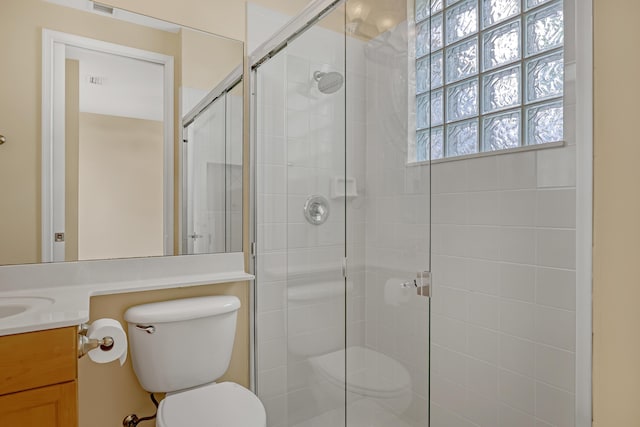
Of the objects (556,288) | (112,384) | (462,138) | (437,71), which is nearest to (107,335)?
(112,384)

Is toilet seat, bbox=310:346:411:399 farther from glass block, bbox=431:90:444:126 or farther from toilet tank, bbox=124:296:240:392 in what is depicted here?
glass block, bbox=431:90:444:126

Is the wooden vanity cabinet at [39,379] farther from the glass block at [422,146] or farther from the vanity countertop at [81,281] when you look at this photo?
the glass block at [422,146]

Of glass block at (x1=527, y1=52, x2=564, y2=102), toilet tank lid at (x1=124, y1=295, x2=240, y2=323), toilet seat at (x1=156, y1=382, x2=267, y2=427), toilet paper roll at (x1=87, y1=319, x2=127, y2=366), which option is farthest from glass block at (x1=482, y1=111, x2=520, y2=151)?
toilet paper roll at (x1=87, y1=319, x2=127, y2=366)

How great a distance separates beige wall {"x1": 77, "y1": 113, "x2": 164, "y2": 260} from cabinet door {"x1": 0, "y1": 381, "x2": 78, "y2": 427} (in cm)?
63

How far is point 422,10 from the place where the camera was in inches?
→ 47.2

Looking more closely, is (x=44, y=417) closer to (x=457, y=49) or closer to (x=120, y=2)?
(x=120, y=2)

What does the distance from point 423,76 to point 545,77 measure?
63 cm

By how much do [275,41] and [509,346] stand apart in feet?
5.37

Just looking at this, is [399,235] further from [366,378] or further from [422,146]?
→ [366,378]

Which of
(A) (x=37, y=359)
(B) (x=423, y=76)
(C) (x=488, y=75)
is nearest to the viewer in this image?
(A) (x=37, y=359)

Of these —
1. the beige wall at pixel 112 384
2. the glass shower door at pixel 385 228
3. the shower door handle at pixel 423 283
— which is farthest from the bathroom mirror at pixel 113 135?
the shower door handle at pixel 423 283

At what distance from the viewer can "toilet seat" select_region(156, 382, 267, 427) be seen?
1.24 m

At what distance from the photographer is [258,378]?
182 cm

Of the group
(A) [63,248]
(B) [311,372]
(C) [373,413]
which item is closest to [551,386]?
(C) [373,413]
